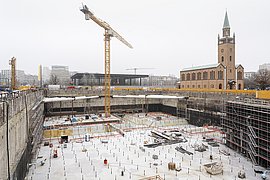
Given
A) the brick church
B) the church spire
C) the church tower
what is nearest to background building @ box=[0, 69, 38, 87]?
the brick church

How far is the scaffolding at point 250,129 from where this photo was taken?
1627cm

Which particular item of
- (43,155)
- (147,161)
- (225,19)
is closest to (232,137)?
(147,161)

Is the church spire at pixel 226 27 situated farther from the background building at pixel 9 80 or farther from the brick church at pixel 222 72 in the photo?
the background building at pixel 9 80

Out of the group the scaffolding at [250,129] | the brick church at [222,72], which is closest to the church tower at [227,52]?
the brick church at [222,72]

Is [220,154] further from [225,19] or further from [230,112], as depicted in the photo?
[225,19]

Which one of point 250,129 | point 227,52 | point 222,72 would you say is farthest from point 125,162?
point 227,52

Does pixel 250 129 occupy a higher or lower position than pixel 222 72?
lower

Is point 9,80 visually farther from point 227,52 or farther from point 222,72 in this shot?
point 227,52

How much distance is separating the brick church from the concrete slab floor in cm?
3005

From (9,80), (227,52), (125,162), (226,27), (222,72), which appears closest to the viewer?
(125,162)

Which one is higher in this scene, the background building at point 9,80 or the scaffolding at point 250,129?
the background building at point 9,80

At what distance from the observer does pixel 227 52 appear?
177 ft

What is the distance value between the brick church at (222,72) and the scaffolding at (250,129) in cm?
2908

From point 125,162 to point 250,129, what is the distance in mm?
11026
